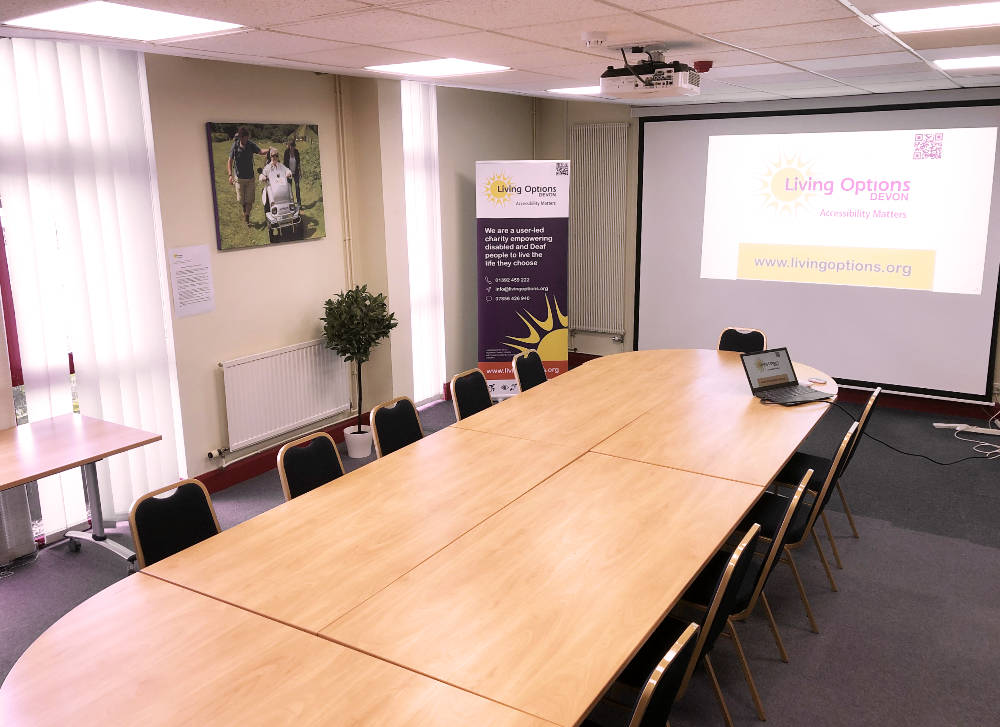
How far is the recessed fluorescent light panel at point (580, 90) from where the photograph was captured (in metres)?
6.68

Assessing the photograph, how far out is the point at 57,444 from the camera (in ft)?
14.4

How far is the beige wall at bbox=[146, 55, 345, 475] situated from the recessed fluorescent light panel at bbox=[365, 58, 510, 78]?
1.10 m

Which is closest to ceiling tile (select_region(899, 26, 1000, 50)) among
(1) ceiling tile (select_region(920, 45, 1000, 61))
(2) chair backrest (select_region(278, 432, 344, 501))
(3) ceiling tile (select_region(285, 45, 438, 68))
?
(1) ceiling tile (select_region(920, 45, 1000, 61))

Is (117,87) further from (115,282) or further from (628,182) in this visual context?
(628,182)

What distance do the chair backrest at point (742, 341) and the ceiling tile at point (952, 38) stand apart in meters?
2.64

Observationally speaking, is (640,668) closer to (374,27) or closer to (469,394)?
(469,394)

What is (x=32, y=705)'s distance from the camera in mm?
2201

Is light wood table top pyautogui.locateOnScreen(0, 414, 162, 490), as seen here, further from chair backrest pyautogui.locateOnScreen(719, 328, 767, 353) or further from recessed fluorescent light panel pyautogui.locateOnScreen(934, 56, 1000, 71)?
recessed fluorescent light panel pyautogui.locateOnScreen(934, 56, 1000, 71)

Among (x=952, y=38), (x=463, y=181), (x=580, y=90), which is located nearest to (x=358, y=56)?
(x=580, y=90)

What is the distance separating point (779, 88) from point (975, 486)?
137 inches

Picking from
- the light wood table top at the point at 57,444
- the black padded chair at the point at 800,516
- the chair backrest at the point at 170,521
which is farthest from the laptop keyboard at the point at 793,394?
the light wood table top at the point at 57,444

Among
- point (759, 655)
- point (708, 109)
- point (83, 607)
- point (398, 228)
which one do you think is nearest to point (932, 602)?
point (759, 655)

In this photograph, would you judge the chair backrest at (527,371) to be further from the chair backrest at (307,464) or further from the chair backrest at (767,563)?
the chair backrest at (767,563)

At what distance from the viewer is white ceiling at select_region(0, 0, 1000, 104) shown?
10.0ft
